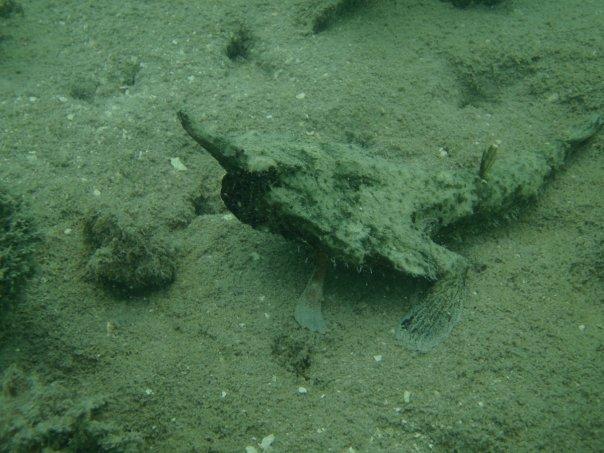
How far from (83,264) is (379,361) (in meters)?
2.63

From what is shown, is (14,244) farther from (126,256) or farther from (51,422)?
(51,422)

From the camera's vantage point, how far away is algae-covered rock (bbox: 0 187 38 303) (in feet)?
10.3

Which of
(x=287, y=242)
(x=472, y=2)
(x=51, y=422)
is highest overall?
(x=472, y=2)

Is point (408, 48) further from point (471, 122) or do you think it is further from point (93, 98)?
point (93, 98)

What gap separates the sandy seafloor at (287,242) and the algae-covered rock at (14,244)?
1.19 feet

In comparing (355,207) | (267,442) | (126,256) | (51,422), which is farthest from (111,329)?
(355,207)

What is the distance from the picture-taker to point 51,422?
2.47 metres

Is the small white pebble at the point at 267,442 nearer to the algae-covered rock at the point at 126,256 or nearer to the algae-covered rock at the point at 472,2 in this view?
the algae-covered rock at the point at 126,256

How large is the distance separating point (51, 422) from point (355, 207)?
2526 millimetres

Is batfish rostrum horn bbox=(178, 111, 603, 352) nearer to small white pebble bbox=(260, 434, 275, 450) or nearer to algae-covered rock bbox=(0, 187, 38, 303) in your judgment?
small white pebble bbox=(260, 434, 275, 450)

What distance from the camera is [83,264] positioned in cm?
394

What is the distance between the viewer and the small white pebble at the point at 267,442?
3.13 m

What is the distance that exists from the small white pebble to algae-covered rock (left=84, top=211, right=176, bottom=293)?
1551 mm

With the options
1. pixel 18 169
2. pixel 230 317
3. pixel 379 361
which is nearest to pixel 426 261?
pixel 379 361
